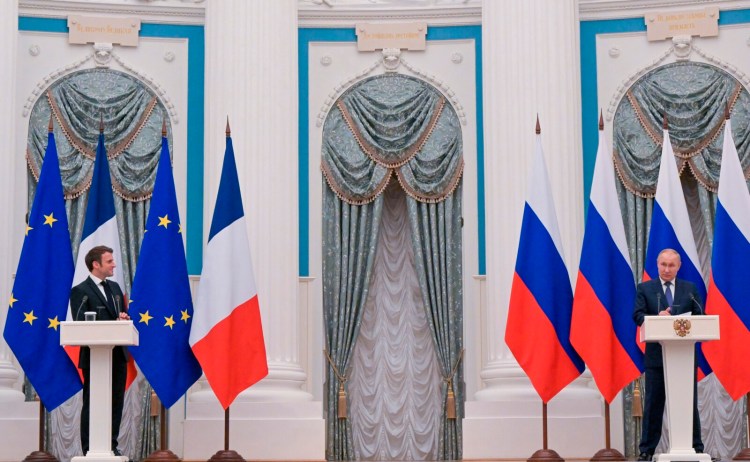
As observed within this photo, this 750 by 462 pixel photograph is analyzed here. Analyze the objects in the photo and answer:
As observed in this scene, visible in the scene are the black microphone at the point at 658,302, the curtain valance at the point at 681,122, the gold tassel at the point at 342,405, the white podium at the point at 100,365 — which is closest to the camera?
the white podium at the point at 100,365

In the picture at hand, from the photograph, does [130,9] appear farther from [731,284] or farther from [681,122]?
[731,284]

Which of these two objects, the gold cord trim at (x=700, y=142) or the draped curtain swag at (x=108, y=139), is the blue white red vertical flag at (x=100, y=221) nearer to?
the draped curtain swag at (x=108, y=139)

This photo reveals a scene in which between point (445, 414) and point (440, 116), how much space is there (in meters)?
2.94

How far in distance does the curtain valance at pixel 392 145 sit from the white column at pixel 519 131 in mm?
748

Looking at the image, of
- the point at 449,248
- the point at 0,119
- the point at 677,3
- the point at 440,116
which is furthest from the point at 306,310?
the point at 677,3

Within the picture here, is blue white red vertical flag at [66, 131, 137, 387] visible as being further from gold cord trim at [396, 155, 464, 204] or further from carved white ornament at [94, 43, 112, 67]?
gold cord trim at [396, 155, 464, 204]

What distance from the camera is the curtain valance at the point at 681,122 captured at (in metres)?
13.1

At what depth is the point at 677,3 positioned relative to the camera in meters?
13.5

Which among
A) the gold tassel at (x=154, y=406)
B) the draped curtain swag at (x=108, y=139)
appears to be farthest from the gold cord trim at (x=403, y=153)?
the gold tassel at (x=154, y=406)

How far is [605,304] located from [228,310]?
9.28 feet

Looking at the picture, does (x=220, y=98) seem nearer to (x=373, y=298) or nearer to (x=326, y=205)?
(x=326, y=205)

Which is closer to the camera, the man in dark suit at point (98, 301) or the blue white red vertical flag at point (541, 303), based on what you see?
the man in dark suit at point (98, 301)

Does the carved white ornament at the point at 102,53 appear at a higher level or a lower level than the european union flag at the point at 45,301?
higher

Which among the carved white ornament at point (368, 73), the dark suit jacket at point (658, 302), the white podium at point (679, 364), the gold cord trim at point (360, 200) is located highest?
the carved white ornament at point (368, 73)
